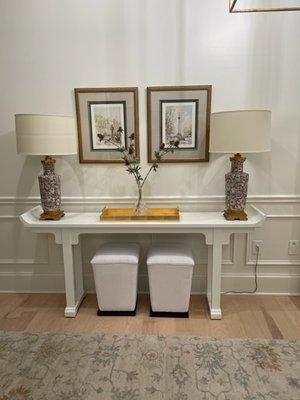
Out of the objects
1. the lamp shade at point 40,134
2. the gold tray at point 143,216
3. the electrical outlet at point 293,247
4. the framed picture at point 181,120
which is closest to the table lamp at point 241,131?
the framed picture at point 181,120

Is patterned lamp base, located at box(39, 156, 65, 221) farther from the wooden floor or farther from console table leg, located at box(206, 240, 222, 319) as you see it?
console table leg, located at box(206, 240, 222, 319)

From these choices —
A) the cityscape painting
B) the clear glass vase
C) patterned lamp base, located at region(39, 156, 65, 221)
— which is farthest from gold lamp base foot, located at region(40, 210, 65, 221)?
the cityscape painting

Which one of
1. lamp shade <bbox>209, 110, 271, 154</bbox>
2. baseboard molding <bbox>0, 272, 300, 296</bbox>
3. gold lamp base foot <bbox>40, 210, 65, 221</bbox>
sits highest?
lamp shade <bbox>209, 110, 271, 154</bbox>

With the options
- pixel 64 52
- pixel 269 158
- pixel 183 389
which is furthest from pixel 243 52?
pixel 183 389

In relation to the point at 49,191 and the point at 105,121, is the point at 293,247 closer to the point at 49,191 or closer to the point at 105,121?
the point at 105,121

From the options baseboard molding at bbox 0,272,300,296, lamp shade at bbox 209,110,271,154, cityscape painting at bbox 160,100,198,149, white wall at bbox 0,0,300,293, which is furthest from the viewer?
baseboard molding at bbox 0,272,300,296

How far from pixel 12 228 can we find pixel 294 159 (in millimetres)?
2481

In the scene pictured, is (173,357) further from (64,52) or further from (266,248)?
(64,52)

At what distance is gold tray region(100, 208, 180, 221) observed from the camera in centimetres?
224

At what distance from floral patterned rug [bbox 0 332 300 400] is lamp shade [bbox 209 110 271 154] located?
1322 mm

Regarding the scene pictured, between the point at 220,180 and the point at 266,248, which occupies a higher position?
the point at 220,180

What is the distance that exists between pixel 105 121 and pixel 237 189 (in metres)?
1.17

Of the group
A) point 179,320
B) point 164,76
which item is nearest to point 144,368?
point 179,320

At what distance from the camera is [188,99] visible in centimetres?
236
